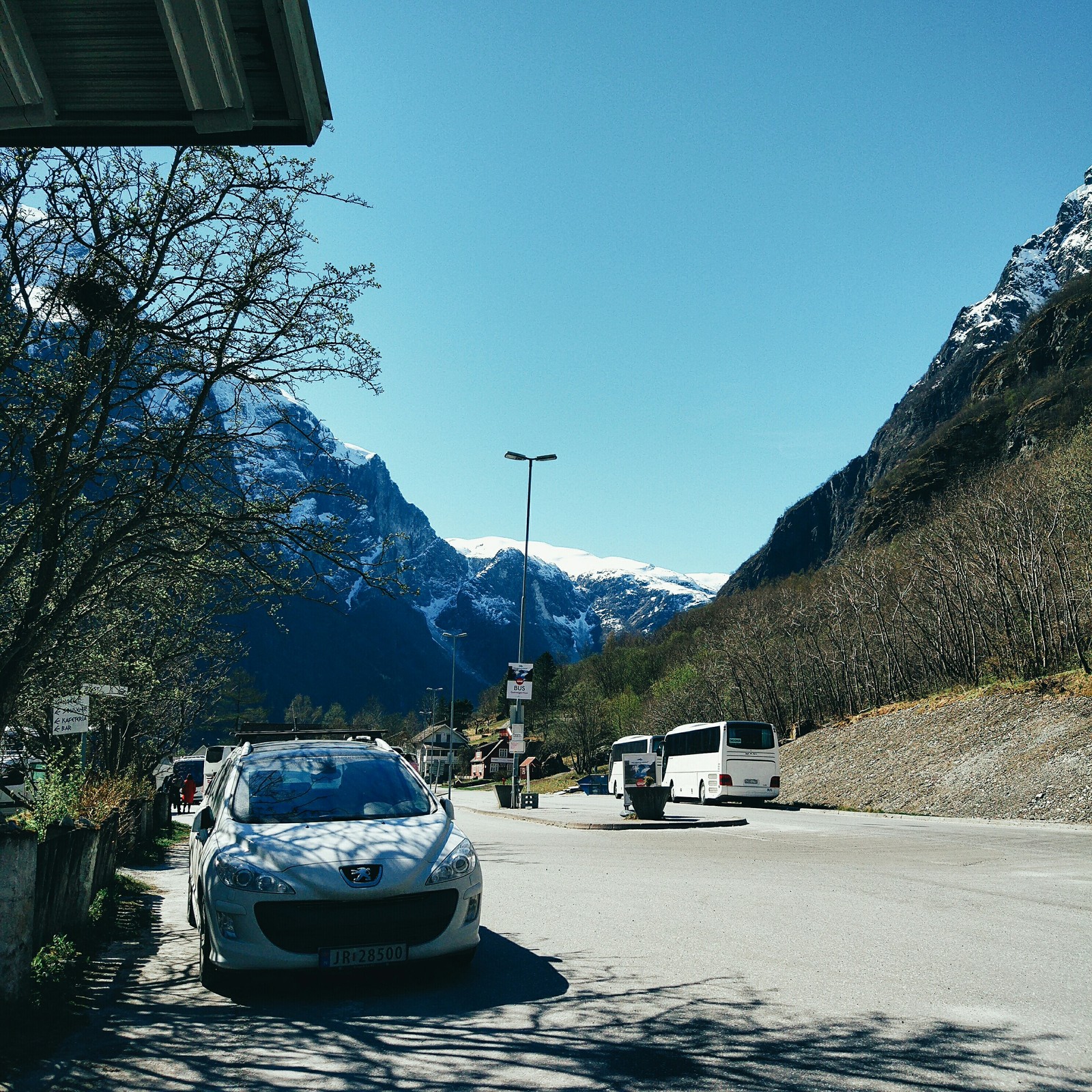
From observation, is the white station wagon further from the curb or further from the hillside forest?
the hillside forest

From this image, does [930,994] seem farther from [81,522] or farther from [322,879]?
[81,522]

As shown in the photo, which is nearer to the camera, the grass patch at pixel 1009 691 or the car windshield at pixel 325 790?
the car windshield at pixel 325 790

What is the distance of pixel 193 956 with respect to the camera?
7.84 metres

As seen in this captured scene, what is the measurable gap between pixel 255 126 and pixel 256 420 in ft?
18.2

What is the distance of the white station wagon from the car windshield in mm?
12

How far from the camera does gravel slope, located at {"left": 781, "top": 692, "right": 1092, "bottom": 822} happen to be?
26250 millimetres

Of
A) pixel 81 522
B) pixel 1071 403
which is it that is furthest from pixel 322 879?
pixel 1071 403

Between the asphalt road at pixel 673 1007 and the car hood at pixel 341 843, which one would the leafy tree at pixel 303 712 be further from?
the car hood at pixel 341 843

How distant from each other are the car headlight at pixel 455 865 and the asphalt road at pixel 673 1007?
2.28ft

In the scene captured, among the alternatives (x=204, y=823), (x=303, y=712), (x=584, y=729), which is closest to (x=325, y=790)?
(x=204, y=823)

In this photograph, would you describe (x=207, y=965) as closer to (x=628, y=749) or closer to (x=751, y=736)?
(x=751, y=736)

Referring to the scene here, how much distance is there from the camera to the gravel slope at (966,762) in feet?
86.1

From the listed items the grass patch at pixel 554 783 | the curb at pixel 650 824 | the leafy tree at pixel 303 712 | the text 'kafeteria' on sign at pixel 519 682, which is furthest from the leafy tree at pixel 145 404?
the leafy tree at pixel 303 712

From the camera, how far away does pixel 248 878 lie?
6.25 m
